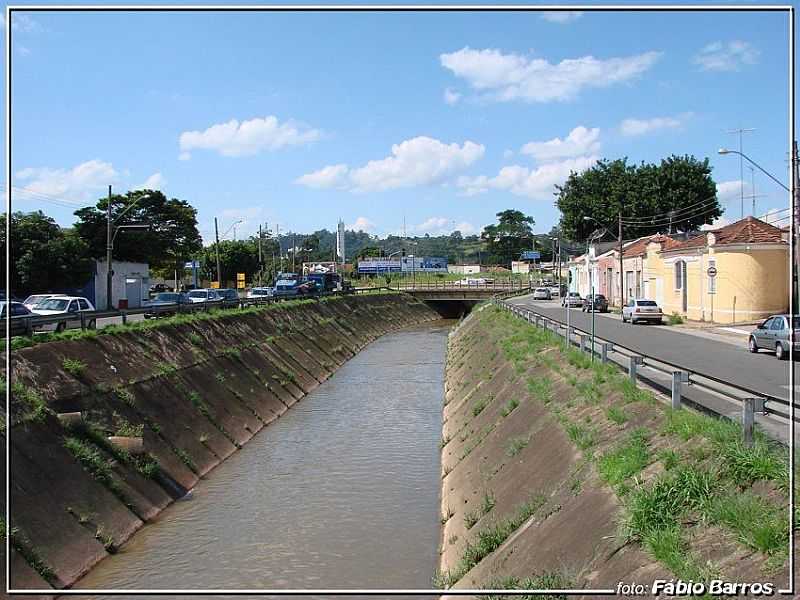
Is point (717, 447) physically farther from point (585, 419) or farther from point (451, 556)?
point (451, 556)

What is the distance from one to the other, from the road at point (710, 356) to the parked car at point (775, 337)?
0.36m

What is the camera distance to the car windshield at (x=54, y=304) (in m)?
35.0

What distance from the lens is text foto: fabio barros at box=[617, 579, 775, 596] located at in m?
7.02

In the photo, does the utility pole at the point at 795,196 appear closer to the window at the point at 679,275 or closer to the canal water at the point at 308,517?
the canal water at the point at 308,517

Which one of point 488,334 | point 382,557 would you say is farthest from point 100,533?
point 488,334

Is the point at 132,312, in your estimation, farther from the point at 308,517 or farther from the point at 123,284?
the point at 123,284

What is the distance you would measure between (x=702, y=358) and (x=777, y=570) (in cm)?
2153

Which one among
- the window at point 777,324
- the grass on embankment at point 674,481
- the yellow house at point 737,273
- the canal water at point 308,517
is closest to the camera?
the grass on embankment at point 674,481

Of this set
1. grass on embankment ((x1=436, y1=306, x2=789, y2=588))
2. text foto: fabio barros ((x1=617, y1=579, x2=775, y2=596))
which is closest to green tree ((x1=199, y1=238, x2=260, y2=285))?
grass on embankment ((x1=436, y1=306, x2=789, y2=588))

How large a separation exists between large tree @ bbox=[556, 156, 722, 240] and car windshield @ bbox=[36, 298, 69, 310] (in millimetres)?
66053

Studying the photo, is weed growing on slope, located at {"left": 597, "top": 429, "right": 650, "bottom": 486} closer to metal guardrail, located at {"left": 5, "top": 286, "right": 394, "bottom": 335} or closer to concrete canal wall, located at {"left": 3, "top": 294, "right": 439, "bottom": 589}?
concrete canal wall, located at {"left": 3, "top": 294, "right": 439, "bottom": 589}

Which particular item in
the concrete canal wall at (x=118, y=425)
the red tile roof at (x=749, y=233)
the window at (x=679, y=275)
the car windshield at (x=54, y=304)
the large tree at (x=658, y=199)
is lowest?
the concrete canal wall at (x=118, y=425)

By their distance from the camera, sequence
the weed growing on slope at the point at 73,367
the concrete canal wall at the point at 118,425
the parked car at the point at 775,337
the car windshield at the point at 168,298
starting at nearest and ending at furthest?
1. the concrete canal wall at the point at 118,425
2. the weed growing on slope at the point at 73,367
3. the parked car at the point at 775,337
4. the car windshield at the point at 168,298

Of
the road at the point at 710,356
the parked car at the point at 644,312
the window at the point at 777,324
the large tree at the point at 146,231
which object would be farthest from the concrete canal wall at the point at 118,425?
the large tree at the point at 146,231
